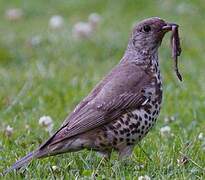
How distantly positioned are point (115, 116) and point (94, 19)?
7022 millimetres

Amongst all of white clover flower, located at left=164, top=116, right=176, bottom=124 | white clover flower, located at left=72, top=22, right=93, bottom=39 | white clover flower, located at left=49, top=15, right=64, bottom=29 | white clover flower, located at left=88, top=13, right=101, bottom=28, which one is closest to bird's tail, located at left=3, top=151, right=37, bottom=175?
white clover flower, located at left=164, top=116, right=176, bottom=124

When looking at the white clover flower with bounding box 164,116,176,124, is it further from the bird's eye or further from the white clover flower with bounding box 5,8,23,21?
the white clover flower with bounding box 5,8,23,21

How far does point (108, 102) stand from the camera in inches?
240

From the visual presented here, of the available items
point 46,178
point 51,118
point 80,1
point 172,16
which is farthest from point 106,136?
point 80,1

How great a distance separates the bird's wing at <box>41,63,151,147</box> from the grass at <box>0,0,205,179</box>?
0.26 meters

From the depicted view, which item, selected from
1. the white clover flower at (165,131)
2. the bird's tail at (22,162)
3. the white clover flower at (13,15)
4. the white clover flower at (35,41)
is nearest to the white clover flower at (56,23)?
the white clover flower at (35,41)

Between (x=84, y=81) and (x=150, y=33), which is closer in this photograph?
(x=150, y=33)

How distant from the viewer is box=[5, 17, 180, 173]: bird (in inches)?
234

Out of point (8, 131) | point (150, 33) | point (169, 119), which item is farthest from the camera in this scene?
point (169, 119)

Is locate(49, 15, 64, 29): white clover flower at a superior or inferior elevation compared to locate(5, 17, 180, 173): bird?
inferior

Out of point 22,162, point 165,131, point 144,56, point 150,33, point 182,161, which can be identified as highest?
point 150,33

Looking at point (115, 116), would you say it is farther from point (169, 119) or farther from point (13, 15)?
point (13, 15)

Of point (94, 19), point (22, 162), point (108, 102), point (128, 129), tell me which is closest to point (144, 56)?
point (108, 102)

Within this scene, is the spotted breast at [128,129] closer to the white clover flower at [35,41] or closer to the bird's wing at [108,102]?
the bird's wing at [108,102]
